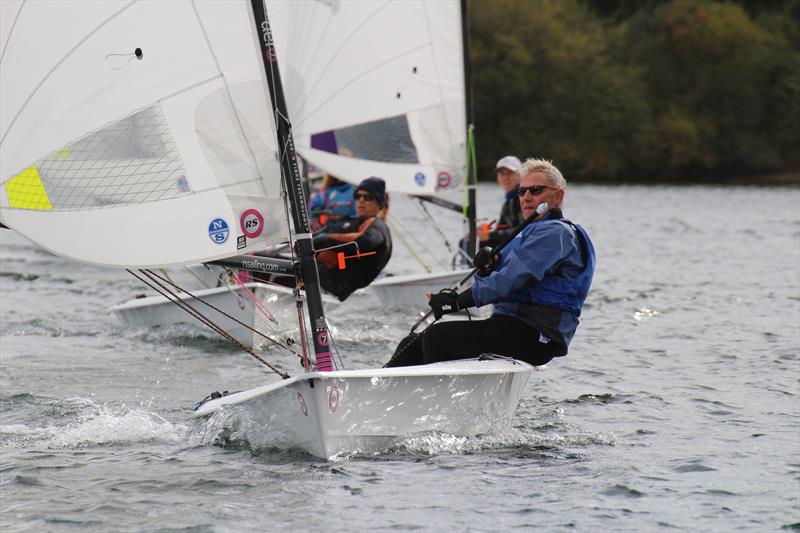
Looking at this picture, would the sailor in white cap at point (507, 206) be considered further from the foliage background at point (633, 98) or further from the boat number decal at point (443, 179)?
the foliage background at point (633, 98)

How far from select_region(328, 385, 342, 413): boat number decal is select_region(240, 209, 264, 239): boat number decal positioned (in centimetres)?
85

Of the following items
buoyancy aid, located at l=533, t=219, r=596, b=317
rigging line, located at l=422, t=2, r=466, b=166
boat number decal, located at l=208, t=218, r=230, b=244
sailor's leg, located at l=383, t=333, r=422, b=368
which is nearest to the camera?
boat number decal, located at l=208, t=218, r=230, b=244

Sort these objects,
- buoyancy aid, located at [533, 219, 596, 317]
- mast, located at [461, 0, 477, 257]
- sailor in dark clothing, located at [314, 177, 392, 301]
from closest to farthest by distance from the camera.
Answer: buoyancy aid, located at [533, 219, 596, 317] → sailor in dark clothing, located at [314, 177, 392, 301] → mast, located at [461, 0, 477, 257]

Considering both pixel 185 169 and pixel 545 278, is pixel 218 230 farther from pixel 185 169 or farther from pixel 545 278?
pixel 545 278

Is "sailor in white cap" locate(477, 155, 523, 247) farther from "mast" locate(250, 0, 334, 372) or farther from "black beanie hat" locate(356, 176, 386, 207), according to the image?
"mast" locate(250, 0, 334, 372)

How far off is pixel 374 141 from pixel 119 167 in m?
6.59

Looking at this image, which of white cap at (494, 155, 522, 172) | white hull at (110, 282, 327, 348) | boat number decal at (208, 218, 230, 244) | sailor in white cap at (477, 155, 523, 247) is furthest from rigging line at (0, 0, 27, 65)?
white cap at (494, 155, 522, 172)

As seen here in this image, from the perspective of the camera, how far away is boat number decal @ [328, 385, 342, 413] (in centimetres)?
474

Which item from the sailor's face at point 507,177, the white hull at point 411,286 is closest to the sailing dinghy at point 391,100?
the white hull at point 411,286

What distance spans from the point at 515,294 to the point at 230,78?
1606 millimetres

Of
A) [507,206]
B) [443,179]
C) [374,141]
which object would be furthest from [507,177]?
[374,141]

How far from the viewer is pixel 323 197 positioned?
37.4 feet

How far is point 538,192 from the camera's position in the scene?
541cm

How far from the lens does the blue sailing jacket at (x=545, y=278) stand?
5.21 metres
